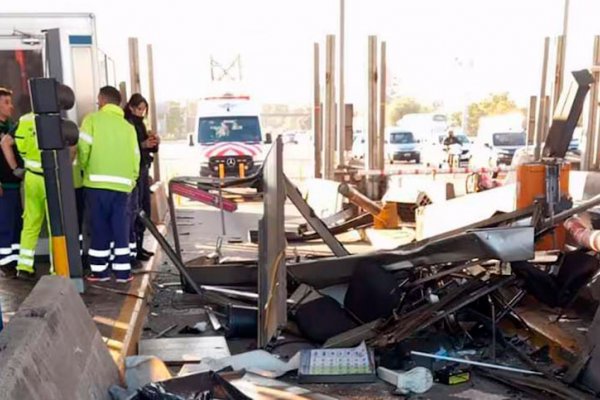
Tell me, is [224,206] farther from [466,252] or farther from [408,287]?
[466,252]

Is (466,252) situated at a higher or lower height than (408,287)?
higher

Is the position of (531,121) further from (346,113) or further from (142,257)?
(142,257)

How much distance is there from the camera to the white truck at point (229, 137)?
56.4ft

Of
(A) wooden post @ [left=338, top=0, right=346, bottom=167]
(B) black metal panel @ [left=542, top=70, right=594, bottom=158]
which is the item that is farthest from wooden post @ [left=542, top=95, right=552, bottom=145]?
(B) black metal panel @ [left=542, top=70, right=594, bottom=158]

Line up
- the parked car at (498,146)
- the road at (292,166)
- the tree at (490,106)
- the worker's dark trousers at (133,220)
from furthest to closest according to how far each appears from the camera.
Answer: the tree at (490,106) < the parked car at (498,146) < the road at (292,166) < the worker's dark trousers at (133,220)

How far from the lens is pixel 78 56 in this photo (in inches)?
257

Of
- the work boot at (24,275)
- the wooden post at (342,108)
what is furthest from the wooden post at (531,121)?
the work boot at (24,275)

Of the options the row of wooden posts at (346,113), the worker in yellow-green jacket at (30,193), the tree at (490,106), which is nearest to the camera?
the worker in yellow-green jacket at (30,193)

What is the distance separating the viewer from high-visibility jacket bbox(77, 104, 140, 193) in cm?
567

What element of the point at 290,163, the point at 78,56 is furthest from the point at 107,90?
the point at 290,163

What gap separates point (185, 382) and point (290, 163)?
19730 mm

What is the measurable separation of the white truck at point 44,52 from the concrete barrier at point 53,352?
11.2 feet

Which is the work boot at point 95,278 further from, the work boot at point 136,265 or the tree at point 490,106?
the tree at point 490,106

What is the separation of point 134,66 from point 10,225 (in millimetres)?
7461
